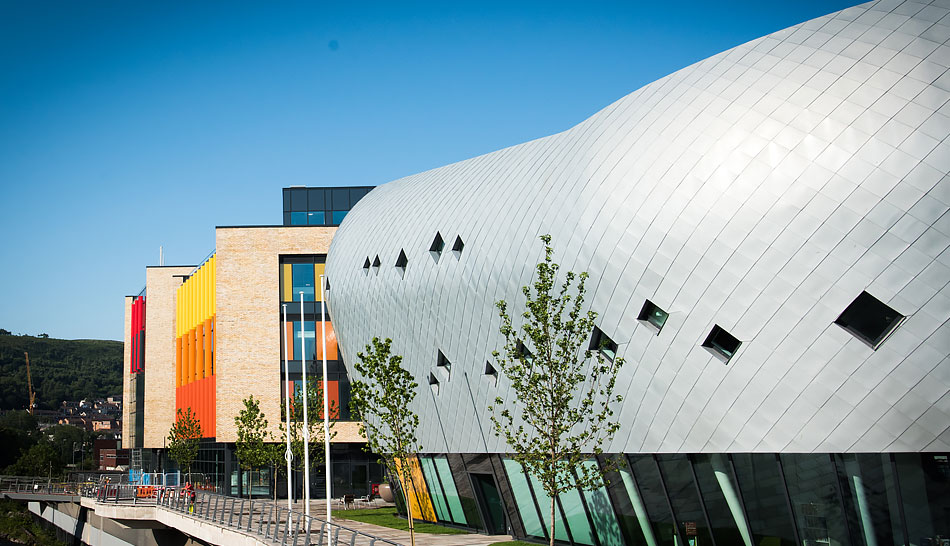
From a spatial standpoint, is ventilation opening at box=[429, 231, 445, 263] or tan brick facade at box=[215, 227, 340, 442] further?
tan brick facade at box=[215, 227, 340, 442]

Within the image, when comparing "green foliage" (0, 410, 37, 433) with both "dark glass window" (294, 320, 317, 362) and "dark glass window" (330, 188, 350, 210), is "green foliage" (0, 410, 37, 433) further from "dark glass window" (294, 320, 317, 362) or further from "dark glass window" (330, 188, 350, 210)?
"dark glass window" (294, 320, 317, 362)

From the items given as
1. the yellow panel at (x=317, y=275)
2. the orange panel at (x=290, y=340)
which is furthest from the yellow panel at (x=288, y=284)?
the orange panel at (x=290, y=340)

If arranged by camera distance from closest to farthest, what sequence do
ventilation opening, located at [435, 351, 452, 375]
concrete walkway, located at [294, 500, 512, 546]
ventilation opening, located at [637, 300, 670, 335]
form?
ventilation opening, located at [637, 300, 670, 335], concrete walkway, located at [294, 500, 512, 546], ventilation opening, located at [435, 351, 452, 375]

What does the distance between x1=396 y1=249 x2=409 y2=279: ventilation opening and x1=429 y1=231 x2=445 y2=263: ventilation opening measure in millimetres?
2006

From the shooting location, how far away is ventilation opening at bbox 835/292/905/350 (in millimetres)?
18531

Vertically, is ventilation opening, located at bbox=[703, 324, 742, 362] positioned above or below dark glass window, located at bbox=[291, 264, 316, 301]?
below

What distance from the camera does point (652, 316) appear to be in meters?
22.9

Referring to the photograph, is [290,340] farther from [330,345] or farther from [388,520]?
[388,520]

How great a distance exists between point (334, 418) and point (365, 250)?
59.4 ft

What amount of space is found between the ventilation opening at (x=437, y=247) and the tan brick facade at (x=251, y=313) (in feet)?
79.2

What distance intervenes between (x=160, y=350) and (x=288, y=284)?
23580 millimetres

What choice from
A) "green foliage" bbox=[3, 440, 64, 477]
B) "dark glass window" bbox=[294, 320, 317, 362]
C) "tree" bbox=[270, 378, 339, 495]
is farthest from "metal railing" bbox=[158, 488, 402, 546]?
"green foliage" bbox=[3, 440, 64, 477]

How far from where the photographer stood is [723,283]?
69.1ft

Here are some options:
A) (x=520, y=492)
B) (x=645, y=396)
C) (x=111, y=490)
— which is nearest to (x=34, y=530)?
(x=111, y=490)
